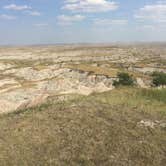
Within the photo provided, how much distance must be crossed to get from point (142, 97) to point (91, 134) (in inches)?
294

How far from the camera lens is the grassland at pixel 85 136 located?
10859 millimetres

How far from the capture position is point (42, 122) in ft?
46.0

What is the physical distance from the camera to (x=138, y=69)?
282 ft

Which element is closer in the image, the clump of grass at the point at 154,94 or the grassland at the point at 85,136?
the grassland at the point at 85,136

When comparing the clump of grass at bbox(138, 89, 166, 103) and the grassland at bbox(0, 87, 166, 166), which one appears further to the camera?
the clump of grass at bbox(138, 89, 166, 103)

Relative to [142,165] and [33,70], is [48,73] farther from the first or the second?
[142,165]

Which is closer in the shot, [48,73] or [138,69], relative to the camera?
[48,73]

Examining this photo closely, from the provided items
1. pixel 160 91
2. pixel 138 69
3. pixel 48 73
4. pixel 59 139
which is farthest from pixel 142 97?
pixel 138 69

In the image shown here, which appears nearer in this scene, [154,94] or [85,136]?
[85,136]

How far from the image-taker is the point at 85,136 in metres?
12.5

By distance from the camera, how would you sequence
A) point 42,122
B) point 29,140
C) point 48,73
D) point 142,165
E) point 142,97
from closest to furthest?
point 142,165 → point 29,140 → point 42,122 → point 142,97 → point 48,73

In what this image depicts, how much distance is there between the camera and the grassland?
10859 mm

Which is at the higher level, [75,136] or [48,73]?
[75,136]

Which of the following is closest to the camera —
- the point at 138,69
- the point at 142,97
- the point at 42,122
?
the point at 42,122
